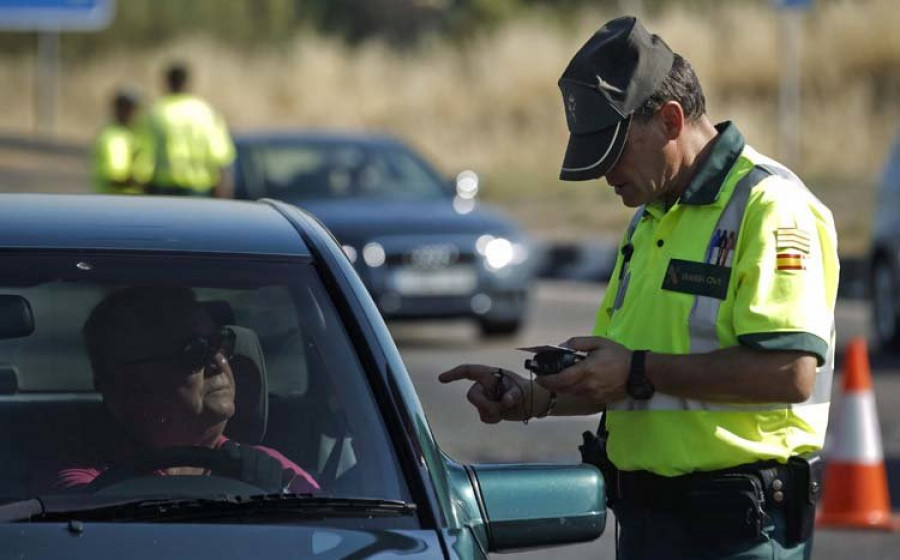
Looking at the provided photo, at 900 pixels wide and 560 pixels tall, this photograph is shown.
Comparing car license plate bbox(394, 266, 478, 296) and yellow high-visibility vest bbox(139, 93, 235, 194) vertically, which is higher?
yellow high-visibility vest bbox(139, 93, 235, 194)

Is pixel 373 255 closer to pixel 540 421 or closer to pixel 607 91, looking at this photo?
pixel 540 421

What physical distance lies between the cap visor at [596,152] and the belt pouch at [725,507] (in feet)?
1.93

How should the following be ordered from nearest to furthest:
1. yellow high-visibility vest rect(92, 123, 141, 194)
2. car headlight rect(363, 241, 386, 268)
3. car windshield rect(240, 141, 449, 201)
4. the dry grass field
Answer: car headlight rect(363, 241, 386, 268), car windshield rect(240, 141, 449, 201), yellow high-visibility vest rect(92, 123, 141, 194), the dry grass field

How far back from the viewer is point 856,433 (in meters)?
8.27

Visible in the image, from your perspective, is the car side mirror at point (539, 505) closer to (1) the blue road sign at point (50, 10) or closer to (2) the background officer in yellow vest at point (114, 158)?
(2) the background officer in yellow vest at point (114, 158)

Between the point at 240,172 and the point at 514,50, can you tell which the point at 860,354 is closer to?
the point at 240,172

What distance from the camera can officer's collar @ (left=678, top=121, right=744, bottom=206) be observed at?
391cm

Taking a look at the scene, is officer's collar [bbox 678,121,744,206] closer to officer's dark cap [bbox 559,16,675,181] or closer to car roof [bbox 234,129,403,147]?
officer's dark cap [bbox 559,16,675,181]

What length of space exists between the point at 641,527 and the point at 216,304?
918 millimetres

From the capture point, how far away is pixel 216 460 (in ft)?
12.2

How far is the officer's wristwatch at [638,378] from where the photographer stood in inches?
150

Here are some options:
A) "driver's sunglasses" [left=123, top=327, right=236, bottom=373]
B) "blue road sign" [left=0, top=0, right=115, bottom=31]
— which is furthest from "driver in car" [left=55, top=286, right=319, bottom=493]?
"blue road sign" [left=0, top=0, right=115, bottom=31]

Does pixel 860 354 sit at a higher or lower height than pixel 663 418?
lower

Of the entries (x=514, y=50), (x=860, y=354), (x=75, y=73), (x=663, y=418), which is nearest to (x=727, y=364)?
(x=663, y=418)
